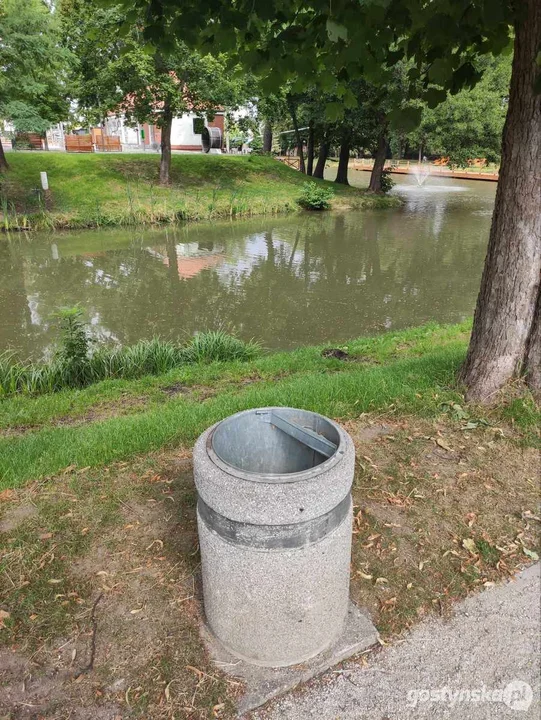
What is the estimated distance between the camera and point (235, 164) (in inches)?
1158

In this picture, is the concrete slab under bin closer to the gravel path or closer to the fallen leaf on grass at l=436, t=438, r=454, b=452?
the gravel path

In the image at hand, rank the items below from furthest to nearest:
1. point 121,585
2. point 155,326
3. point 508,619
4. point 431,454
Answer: point 155,326
point 431,454
point 121,585
point 508,619

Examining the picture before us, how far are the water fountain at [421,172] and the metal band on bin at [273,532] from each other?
1941 inches

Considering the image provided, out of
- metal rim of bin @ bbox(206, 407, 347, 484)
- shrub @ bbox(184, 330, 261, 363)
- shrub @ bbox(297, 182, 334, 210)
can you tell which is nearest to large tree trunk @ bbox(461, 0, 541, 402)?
metal rim of bin @ bbox(206, 407, 347, 484)

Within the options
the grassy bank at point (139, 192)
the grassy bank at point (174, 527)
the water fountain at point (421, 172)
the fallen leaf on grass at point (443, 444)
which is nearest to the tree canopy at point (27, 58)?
the grassy bank at point (139, 192)

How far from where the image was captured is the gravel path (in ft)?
7.41

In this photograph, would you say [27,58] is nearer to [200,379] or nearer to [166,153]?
[166,153]

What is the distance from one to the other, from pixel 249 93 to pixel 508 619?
79.9 feet

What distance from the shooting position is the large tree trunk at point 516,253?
391 centimetres

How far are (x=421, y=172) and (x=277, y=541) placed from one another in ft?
182

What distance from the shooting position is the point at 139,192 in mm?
23422

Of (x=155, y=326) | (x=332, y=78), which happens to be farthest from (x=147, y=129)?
(x=332, y=78)

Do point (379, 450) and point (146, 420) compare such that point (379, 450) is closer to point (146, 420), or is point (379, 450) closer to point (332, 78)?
point (146, 420)

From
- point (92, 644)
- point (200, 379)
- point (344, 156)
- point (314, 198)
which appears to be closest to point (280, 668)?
point (92, 644)
